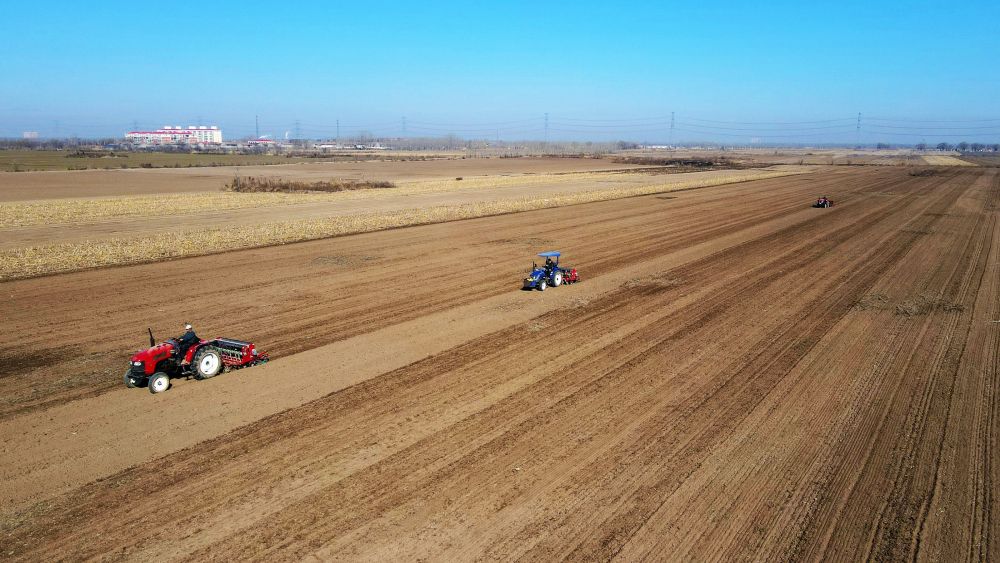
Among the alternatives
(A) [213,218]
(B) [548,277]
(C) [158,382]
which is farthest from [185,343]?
(A) [213,218]

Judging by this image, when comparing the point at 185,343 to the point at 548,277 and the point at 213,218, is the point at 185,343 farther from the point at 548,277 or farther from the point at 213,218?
the point at 213,218

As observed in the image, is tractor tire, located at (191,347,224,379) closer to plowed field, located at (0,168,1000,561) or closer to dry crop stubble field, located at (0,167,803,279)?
plowed field, located at (0,168,1000,561)

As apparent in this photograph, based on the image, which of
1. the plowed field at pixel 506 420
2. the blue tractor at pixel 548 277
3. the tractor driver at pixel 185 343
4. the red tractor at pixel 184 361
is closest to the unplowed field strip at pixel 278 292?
the plowed field at pixel 506 420

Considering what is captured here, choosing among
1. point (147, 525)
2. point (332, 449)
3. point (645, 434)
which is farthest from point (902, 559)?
point (147, 525)

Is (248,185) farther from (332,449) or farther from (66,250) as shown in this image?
(332,449)

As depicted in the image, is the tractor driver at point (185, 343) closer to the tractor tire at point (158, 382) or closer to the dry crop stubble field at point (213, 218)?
the tractor tire at point (158, 382)

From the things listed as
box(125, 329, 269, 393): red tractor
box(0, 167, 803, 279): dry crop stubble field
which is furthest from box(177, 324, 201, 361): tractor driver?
box(0, 167, 803, 279): dry crop stubble field
